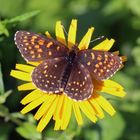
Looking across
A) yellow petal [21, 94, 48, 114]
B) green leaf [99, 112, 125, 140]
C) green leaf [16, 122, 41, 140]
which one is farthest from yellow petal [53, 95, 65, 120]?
green leaf [99, 112, 125, 140]

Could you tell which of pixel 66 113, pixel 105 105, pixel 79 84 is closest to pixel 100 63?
pixel 79 84

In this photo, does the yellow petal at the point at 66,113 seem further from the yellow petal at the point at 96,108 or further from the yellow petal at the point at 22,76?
the yellow petal at the point at 22,76

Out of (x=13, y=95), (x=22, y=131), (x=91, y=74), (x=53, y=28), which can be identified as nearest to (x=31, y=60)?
(x=91, y=74)

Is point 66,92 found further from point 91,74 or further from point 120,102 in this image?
→ point 120,102

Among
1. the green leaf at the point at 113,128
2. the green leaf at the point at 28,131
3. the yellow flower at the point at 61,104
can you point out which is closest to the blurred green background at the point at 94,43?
the green leaf at the point at 113,128

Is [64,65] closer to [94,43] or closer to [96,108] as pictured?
[96,108]

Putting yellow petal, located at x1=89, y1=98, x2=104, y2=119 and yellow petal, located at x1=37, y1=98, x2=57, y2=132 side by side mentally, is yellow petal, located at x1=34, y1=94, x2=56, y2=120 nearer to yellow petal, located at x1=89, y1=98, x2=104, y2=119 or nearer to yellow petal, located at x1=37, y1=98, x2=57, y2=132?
yellow petal, located at x1=37, y1=98, x2=57, y2=132
